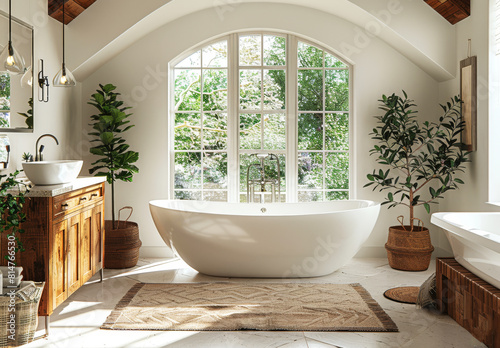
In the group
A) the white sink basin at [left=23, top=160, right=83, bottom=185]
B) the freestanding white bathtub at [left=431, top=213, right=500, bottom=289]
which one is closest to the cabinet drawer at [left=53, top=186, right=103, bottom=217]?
the white sink basin at [left=23, top=160, right=83, bottom=185]

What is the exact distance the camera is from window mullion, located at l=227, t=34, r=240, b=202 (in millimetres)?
5449

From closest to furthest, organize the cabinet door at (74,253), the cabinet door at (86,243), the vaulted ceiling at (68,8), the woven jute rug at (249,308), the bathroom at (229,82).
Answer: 1. the woven jute rug at (249,308)
2. the cabinet door at (74,253)
3. the cabinet door at (86,243)
4. the bathroom at (229,82)
5. the vaulted ceiling at (68,8)

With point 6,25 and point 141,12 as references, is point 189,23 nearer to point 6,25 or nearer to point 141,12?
point 141,12

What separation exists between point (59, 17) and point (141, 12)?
0.73m

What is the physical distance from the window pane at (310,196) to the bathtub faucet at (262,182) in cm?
27

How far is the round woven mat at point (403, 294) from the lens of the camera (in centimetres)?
386

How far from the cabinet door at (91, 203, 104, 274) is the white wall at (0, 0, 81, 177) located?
681 millimetres

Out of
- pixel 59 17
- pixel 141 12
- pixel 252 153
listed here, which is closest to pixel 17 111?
pixel 59 17

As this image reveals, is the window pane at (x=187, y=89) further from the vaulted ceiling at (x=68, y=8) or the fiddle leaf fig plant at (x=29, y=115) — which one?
the fiddle leaf fig plant at (x=29, y=115)

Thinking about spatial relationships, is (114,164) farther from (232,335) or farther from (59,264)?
(232,335)

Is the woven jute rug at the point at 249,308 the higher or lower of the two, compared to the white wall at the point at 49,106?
lower

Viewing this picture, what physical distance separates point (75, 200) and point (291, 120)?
2632mm

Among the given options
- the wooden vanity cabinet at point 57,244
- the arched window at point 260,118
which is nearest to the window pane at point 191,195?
the arched window at point 260,118

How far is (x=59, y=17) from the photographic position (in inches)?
181
